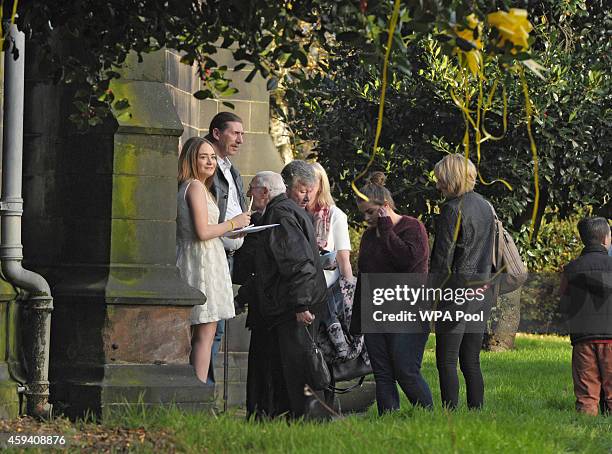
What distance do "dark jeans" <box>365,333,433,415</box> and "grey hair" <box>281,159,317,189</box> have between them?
1193mm

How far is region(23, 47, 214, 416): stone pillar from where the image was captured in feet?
30.7

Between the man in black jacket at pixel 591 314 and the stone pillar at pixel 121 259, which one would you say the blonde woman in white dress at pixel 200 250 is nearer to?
the stone pillar at pixel 121 259

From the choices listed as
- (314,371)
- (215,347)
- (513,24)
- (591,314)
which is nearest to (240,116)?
(215,347)

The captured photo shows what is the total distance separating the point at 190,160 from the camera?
975 centimetres

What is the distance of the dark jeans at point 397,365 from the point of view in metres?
9.94

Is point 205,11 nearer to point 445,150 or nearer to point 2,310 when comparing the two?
point 2,310

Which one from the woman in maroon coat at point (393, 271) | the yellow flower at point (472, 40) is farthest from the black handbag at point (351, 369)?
the yellow flower at point (472, 40)

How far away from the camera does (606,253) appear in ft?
36.3

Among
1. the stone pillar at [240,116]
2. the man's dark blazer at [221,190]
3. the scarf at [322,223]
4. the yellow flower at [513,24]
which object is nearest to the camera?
the yellow flower at [513,24]

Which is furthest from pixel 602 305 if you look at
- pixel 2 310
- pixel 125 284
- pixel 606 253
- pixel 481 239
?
pixel 2 310

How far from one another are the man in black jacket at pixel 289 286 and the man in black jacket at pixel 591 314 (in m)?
2.62

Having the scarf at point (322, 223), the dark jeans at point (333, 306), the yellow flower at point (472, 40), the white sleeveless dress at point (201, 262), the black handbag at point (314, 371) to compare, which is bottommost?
the black handbag at point (314, 371)

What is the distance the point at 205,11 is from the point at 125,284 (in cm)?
300

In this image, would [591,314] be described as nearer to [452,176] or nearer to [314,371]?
[452,176]
